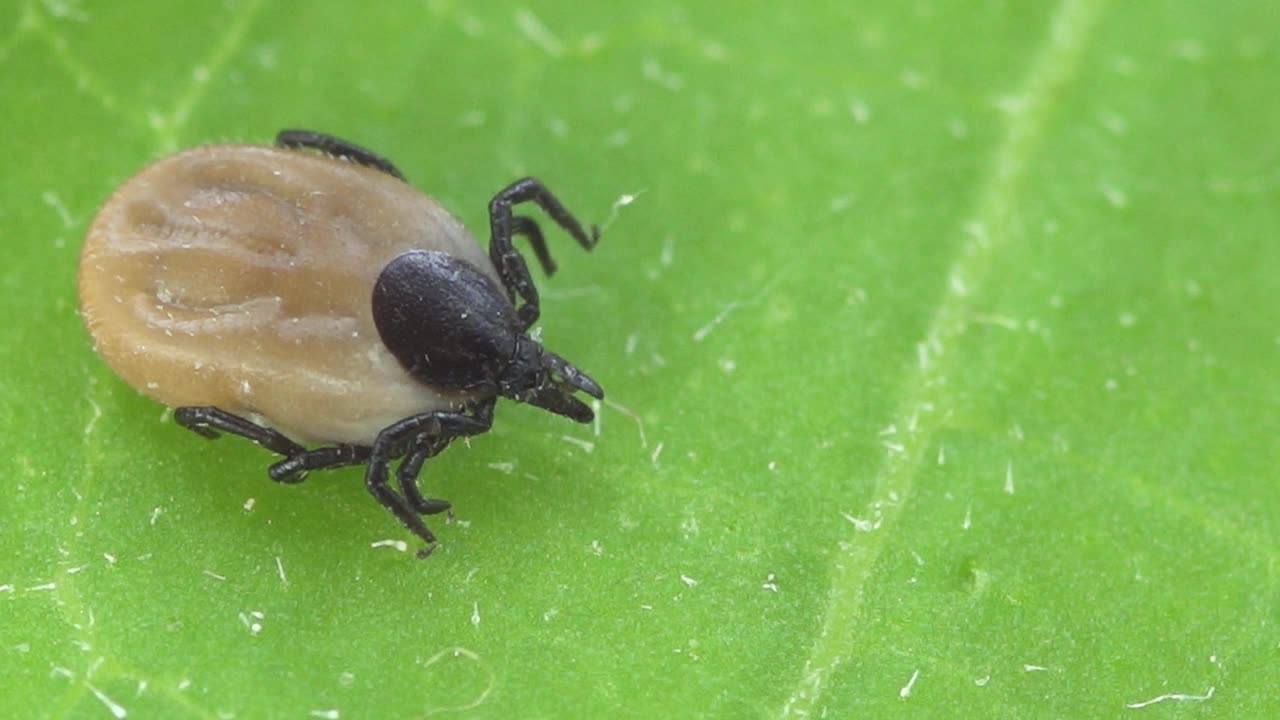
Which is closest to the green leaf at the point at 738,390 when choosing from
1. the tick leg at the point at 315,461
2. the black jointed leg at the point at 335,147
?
the tick leg at the point at 315,461

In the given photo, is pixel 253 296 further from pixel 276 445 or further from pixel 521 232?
pixel 521 232

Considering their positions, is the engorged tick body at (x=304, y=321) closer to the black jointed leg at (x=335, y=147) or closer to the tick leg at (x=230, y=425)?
the tick leg at (x=230, y=425)

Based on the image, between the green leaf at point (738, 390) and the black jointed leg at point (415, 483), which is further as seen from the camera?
the black jointed leg at point (415, 483)

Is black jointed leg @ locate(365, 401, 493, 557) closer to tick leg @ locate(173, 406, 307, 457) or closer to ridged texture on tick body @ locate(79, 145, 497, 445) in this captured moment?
ridged texture on tick body @ locate(79, 145, 497, 445)

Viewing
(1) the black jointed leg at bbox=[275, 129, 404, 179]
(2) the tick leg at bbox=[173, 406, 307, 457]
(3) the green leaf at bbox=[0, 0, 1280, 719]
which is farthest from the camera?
(1) the black jointed leg at bbox=[275, 129, 404, 179]

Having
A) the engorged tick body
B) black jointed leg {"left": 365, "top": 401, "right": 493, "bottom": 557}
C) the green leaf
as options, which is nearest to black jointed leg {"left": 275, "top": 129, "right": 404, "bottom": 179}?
the engorged tick body

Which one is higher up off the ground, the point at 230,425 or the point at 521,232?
the point at 521,232

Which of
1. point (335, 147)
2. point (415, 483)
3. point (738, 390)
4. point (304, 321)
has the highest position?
point (335, 147)

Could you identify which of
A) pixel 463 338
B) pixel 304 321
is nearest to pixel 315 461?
pixel 304 321
